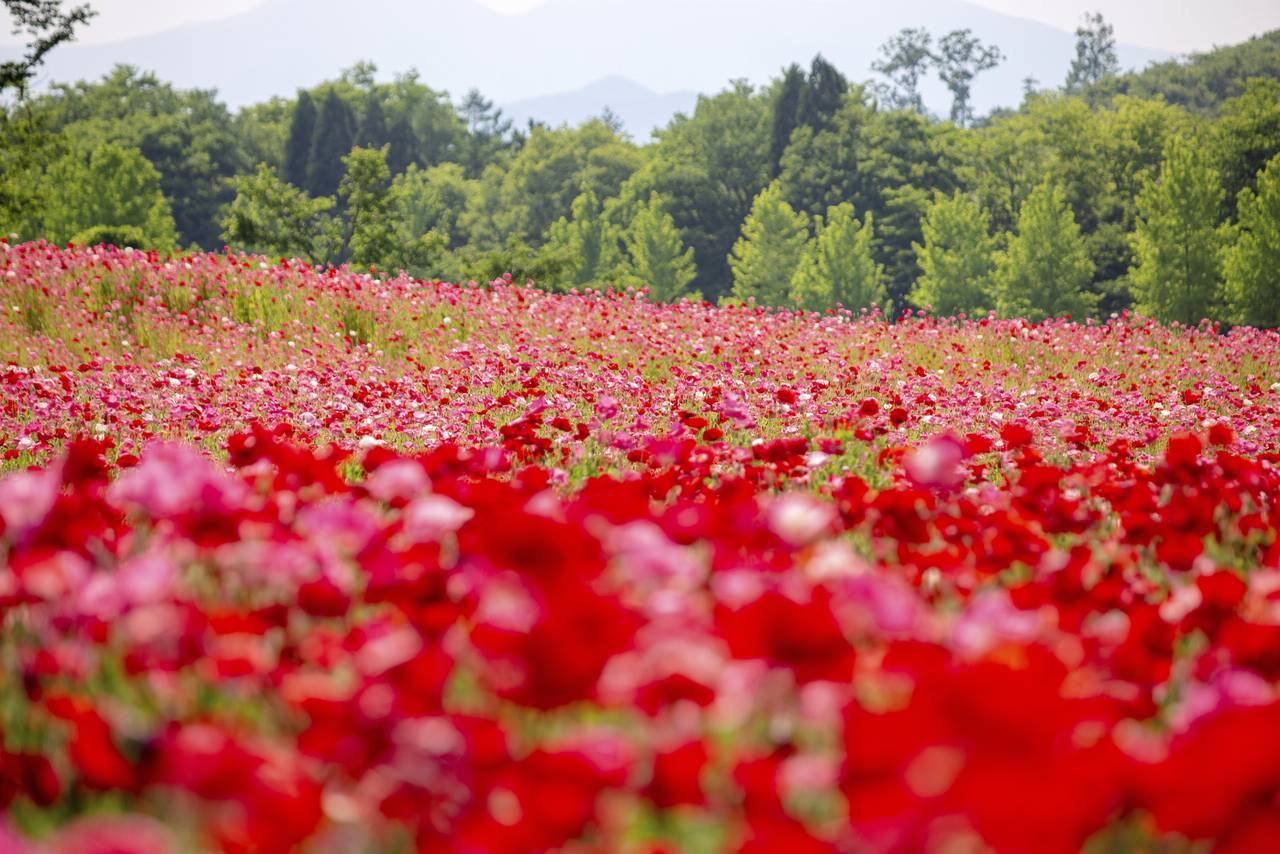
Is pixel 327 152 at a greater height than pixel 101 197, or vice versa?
pixel 327 152

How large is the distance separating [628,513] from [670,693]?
88cm

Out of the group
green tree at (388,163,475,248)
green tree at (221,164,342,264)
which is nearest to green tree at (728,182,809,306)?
green tree at (221,164,342,264)

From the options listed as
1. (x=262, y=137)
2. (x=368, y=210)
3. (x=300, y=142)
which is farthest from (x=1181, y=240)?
(x=262, y=137)

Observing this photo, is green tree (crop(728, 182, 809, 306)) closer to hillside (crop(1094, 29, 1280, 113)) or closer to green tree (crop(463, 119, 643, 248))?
green tree (crop(463, 119, 643, 248))

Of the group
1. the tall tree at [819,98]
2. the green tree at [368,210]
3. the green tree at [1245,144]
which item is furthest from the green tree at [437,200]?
the green tree at [1245,144]

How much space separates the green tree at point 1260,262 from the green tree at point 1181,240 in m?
0.88

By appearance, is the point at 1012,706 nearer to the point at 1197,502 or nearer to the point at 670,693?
the point at 670,693

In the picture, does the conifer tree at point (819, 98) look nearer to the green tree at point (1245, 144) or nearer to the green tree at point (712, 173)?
the green tree at point (712, 173)

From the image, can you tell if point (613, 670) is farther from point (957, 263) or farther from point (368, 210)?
point (957, 263)

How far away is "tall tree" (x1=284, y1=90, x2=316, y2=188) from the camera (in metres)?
54.7

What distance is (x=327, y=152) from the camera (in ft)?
178

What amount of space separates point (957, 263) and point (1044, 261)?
3.22m

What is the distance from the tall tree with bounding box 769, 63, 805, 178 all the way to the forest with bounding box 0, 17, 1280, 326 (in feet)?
0.34

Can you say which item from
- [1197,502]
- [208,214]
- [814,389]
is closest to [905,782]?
[1197,502]
